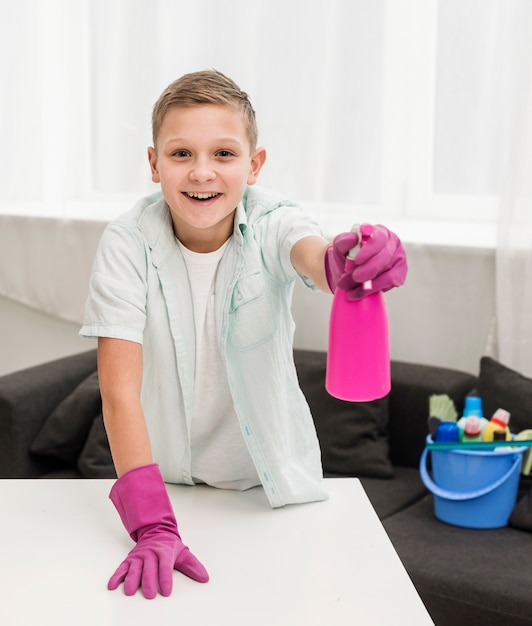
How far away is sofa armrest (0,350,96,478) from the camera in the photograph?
2.44 m

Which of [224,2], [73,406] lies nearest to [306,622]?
[73,406]

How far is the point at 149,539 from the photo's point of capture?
1.15 metres

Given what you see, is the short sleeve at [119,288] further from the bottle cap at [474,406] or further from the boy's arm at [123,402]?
the bottle cap at [474,406]

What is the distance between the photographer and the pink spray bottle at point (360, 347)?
113 cm

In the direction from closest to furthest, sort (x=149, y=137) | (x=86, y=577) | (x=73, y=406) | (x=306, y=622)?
(x=306, y=622), (x=86, y=577), (x=73, y=406), (x=149, y=137)

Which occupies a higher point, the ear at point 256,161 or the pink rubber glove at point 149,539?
the ear at point 256,161

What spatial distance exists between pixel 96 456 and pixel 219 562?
1328 millimetres

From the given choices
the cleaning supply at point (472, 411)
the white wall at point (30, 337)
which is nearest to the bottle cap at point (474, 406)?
the cleaning supply at point (472, 411)

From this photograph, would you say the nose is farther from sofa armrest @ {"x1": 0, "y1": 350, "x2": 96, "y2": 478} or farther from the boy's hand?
sofa armrest @ {"x1": 0, "y1": 350, "x2": 96, "y2": 478}

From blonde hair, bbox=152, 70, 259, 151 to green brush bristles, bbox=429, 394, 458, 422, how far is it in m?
1.05

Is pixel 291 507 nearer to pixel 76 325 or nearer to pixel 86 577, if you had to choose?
pixel 86 577

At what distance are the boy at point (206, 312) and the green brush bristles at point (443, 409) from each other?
824mm

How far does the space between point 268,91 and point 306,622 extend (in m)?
A: 1.92

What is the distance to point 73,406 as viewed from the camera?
2.49 m
